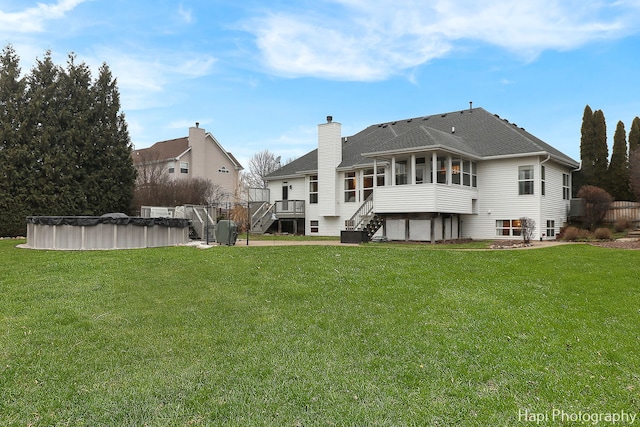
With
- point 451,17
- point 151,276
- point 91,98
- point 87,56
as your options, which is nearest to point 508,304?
point 151,276

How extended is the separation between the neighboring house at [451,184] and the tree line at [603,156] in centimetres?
658

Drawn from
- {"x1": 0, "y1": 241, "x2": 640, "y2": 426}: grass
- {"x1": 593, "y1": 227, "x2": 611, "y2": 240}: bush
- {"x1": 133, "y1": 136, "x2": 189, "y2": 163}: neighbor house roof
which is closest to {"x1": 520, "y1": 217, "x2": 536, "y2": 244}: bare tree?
{"x1": 593, "y1": 227, "x2": 611, "y2": 240}: bush

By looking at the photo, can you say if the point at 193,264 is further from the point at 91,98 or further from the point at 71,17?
the point at 91,98

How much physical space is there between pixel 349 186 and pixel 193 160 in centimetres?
2039

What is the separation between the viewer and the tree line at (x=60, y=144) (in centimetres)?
2147

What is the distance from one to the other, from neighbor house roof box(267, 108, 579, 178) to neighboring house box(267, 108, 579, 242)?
0.18 feet

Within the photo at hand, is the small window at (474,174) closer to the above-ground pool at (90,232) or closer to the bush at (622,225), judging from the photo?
the bush at (622,225)

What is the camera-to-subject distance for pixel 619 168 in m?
27.7

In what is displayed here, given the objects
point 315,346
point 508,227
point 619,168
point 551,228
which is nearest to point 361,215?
point 508,227

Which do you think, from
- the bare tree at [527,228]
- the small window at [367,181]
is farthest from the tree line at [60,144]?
the bare tree at [527,228]

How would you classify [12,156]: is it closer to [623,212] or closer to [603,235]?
[603,235]

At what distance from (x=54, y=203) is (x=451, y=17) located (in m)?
20.1

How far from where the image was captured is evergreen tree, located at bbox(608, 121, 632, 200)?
27.1 m

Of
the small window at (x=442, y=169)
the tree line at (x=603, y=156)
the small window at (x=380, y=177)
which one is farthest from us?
the tree line at (x=603, y=156)
